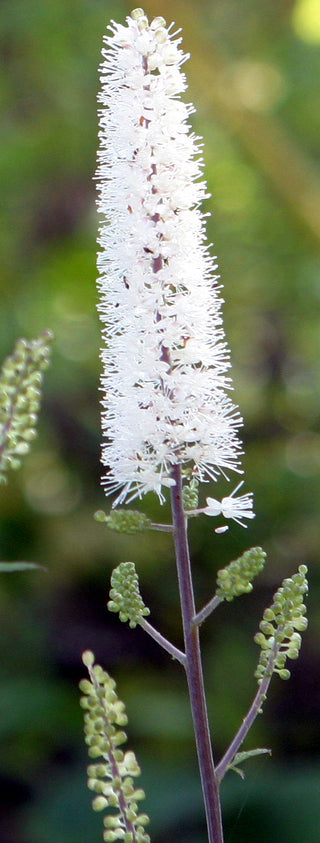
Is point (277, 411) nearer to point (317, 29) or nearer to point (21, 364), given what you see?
point (317, 29)

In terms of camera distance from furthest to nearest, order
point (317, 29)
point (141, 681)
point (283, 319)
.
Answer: point (283, 319), point (317, 29), point (141, 681)

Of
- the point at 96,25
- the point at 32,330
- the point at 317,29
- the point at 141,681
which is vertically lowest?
the point at 141,681

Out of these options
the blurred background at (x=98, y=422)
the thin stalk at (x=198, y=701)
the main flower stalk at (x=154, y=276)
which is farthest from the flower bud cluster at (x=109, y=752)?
the blurred background at (x=98, y=422)

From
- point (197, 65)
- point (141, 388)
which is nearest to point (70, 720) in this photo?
point (197, 65)

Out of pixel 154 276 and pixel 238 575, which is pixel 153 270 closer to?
pixel 154 276

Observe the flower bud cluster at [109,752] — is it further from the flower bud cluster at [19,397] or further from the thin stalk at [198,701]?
the flower bud cluster at [19,397]

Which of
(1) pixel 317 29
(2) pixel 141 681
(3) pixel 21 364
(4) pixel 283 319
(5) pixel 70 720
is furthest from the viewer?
(4) pixel 283 319

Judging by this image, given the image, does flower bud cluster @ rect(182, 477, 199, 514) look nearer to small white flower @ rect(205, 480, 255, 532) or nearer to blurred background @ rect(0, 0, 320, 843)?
small white flower @ rect(205, 480, 255, 532)
